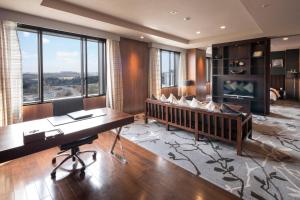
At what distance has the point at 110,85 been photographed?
17.7ft

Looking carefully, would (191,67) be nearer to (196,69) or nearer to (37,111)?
(196,69)

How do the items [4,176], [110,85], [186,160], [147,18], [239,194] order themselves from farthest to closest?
[110,85] < [147,18] < [186,160] < [4,176] < [239,194]

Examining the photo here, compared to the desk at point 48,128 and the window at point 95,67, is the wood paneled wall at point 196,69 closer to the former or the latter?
the window at point 95,67

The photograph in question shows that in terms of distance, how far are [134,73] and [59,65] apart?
8.05ft

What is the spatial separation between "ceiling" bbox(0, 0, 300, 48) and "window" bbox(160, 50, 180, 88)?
1.99 m

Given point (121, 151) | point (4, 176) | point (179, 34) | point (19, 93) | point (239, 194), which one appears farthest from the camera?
point (179, 34)

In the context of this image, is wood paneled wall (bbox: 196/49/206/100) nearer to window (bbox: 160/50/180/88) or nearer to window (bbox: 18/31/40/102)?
window (bbox: 160/50/180/88)

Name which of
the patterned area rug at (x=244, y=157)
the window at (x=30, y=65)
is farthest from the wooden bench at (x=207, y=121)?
the window at (x=30, y=65)

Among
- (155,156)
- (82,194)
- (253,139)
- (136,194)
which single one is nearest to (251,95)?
(253,139)

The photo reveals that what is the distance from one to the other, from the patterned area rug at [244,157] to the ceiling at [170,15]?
258 centimetres

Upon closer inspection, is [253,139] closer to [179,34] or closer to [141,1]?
[141,1]

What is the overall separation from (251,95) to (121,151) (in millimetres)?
5342

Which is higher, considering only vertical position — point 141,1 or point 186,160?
point 141,1

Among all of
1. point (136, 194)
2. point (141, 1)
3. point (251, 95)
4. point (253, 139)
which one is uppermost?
point (141, 1)
